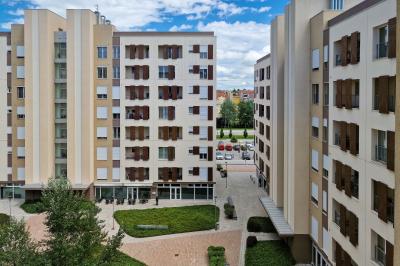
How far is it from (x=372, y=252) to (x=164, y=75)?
104 feet

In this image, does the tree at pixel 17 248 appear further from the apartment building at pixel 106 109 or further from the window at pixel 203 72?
the window at pixel 203 72

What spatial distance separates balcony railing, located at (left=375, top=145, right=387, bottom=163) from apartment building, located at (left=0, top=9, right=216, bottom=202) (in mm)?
28354

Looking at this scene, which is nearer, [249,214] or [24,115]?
[249,214]

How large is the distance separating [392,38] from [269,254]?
18620 millimetres

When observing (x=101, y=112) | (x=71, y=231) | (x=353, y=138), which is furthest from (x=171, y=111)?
(x=71, y=231)

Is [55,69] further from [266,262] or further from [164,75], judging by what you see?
[266,262]

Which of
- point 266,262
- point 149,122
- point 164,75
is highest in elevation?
point 164,75

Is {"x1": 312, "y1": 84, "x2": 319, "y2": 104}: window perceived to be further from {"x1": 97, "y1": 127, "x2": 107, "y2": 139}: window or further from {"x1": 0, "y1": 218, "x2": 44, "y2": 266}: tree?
{"x1": 97, "y1": 127, "x2": 107, "y2": 139}: window

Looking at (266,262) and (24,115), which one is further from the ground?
(24,115)

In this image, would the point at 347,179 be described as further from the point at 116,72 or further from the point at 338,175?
the point at 116,72

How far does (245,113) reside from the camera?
12638 centimetres

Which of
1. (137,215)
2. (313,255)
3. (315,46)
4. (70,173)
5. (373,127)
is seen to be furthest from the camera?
(70,173)

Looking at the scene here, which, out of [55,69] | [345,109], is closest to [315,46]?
[345,109]

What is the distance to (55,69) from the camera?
152ft
